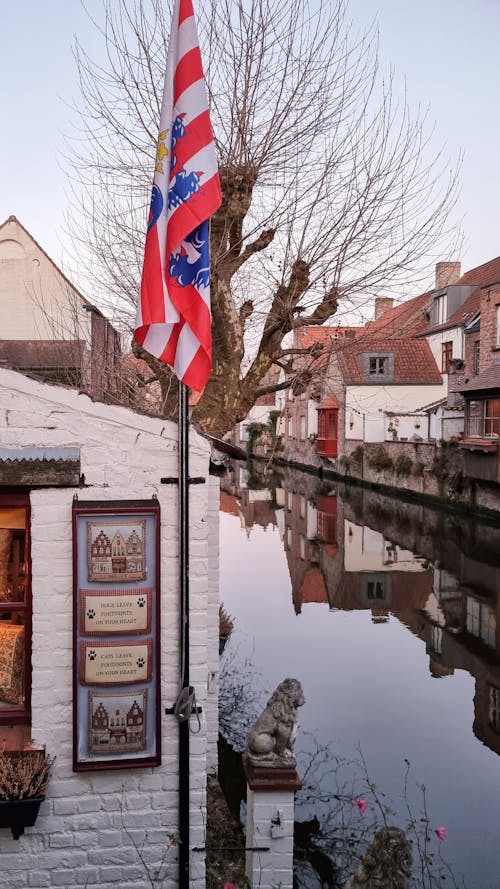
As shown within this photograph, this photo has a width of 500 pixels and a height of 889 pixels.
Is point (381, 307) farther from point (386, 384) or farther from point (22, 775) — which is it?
point (22, 775)

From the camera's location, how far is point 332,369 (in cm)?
3903

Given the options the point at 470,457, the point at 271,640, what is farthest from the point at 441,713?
the point at 470,457

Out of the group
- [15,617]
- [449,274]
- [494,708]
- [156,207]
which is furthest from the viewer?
[449,274]

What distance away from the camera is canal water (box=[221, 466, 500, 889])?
650 cm

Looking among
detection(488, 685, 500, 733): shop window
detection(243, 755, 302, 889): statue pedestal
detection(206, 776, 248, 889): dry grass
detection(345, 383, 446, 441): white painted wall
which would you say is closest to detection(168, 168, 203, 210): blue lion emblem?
detection(243, 755, 302, 889): statue pedestal

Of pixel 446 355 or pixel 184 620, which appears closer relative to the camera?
pixel 184 620

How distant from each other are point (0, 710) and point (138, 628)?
3.61ft

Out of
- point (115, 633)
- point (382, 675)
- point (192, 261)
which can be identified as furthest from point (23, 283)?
point (115, 633)

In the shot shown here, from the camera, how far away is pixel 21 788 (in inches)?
153

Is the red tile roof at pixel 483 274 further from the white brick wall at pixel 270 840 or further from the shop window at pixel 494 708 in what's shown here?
the white brick wall at pixel 270 840

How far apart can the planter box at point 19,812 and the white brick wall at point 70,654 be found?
5.8 inches

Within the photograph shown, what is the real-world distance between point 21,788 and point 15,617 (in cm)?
101

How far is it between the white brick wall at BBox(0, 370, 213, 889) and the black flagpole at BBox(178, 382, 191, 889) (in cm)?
7

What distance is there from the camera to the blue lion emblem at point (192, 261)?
3943 mm
